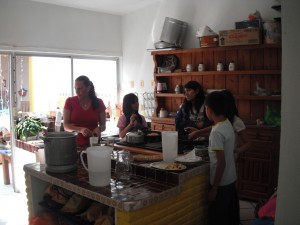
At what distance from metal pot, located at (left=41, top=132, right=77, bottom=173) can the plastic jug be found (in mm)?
276

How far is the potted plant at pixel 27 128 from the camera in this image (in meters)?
4.11

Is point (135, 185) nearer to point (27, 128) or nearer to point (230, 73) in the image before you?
point (230, 73)

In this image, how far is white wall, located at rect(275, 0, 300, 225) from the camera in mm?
901

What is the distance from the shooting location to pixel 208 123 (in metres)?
2.72

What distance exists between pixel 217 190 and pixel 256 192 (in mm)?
1798

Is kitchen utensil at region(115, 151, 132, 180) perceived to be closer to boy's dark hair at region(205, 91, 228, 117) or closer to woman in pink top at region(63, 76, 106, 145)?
boy's dark hair at region(205, 91, 228, 117)

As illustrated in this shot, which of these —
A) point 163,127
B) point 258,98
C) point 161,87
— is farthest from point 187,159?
point 161,87

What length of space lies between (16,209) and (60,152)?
2259mm

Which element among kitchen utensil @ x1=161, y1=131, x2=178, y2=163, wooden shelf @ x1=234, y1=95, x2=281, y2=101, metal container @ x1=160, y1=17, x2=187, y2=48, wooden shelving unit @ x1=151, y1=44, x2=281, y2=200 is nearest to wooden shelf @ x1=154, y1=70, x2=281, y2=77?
wooden shelving unit @ x1=151, y1=44, x2=281, y2=200

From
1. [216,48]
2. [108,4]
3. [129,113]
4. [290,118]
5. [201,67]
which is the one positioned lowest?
[129,113]

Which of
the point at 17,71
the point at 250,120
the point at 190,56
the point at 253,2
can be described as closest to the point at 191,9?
the point at 190,56

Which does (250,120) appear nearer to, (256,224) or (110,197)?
(256,224)

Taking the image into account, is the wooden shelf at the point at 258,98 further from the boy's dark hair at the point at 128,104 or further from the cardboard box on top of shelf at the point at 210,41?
the boy's dark hair at the point at 128,104

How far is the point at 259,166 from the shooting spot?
3424 mm
